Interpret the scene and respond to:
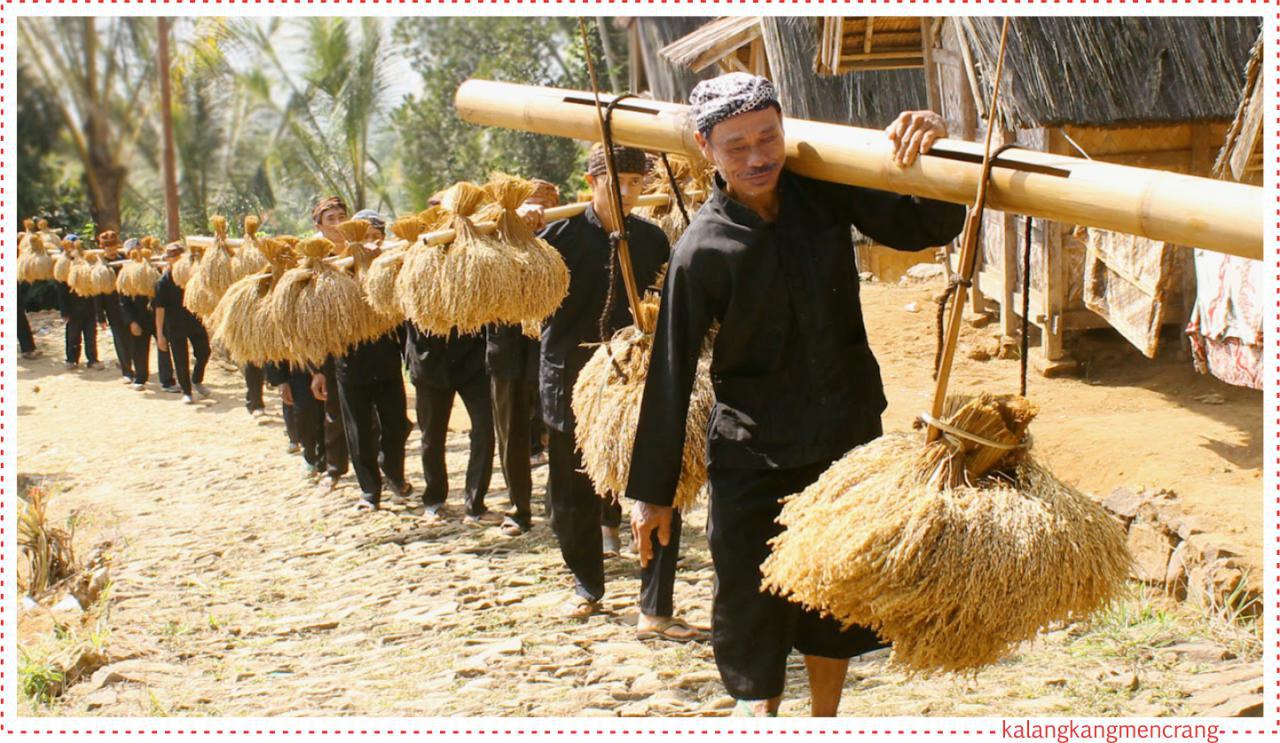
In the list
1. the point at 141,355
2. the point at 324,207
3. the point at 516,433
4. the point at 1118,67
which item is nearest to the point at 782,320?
the point at 516,433

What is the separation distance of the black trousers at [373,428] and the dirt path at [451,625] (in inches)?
12.2

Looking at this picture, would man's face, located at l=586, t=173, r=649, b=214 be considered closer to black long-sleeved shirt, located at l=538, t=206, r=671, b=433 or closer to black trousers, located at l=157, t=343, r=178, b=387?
black long-sleeved shirt, located at l=538, t=206, r=671, b=433

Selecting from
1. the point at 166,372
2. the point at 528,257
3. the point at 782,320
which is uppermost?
→ the point at 528,257

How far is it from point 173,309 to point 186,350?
53 cm

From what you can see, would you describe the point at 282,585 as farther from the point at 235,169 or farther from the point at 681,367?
the point at 235,169

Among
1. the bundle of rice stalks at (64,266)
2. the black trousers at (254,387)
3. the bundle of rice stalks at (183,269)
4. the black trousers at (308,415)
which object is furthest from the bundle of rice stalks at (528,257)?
the bundle of rice stalks at (64,266)

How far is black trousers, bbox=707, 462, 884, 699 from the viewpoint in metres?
3.54

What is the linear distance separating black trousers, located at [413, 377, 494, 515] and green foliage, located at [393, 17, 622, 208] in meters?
18.4

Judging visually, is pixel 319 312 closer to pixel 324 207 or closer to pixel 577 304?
pixel 324 207

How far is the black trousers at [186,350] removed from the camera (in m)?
15.3

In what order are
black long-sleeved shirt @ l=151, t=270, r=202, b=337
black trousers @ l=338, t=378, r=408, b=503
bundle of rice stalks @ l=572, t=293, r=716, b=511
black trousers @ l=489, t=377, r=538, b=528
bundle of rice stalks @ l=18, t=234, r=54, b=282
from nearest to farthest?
bundle of rice stalks @ l=572, t=293, r=716, b=511 < black trousers @ l=489, t=377, r=538, b=528 < black trousers @ l=338, t=378, r=408, b=503 < black long-sleeved shirt @ l=151, t=270, r=202, b=337 < bundle of rice stalks @ l=18, t=234, r=54, b=282

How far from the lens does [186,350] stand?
15.3 meters

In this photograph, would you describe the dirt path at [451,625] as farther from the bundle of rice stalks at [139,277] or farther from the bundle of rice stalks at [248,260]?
the bundle of rice stalks at [139,277]

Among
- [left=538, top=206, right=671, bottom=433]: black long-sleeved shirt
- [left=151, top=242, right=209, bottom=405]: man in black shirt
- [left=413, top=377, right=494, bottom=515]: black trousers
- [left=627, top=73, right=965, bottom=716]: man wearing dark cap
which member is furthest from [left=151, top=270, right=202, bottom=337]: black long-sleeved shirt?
[left=627, top=73, right=965, bottom=716]: man wearing dark cap
